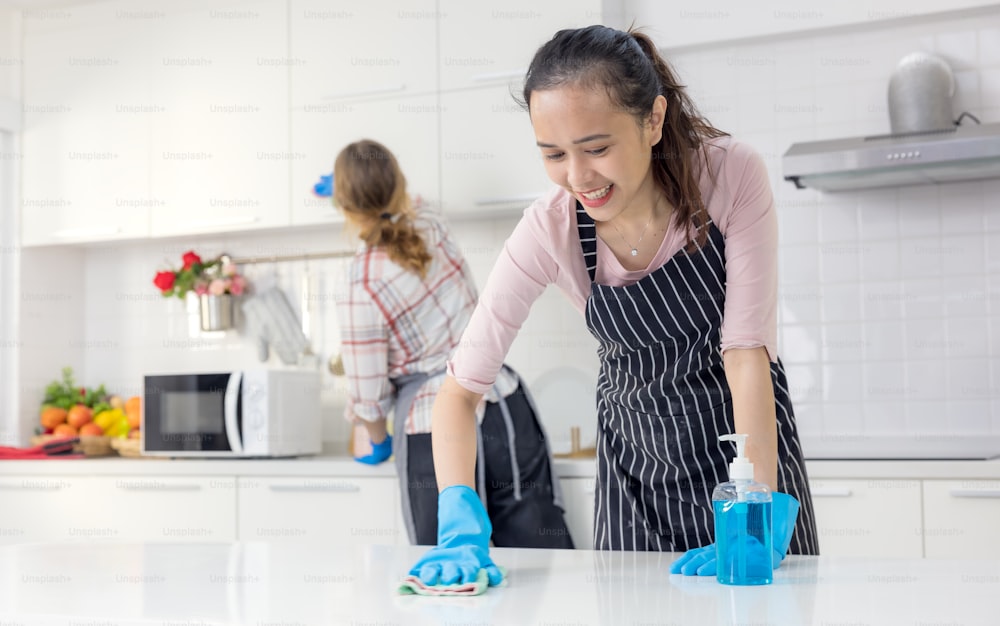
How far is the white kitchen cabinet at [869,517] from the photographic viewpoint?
2.26 m

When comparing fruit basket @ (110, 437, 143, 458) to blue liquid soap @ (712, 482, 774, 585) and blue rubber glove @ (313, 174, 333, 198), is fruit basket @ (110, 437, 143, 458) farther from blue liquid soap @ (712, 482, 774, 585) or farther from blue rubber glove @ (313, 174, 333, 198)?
blue liquid soap @ (712, 482, 774, 585)

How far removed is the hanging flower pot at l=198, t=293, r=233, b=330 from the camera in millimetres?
3490

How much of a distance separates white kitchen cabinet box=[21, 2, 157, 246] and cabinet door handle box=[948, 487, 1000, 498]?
2.48 meters

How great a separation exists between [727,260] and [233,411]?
1.97 m

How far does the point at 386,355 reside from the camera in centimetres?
257

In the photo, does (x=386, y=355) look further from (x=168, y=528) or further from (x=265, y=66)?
(x=265, y=66)

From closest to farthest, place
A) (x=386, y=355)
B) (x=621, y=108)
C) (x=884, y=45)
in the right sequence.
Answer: (x=621, y=108) → (x=386, y=355) → (x=884, y=45)

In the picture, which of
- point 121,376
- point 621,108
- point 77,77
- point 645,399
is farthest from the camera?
point 121,376

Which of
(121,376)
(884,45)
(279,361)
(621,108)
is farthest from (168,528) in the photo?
(884,45)

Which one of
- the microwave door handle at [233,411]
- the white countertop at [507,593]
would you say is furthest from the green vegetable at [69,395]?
the white countertop at [507,593]

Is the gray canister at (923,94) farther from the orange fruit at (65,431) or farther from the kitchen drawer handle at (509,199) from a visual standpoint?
the orange fruit at (65,431)

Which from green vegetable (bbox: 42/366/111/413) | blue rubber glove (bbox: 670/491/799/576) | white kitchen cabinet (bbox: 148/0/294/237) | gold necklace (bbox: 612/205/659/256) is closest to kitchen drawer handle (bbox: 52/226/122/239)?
white kitchen cabinet (bbox: 148/0/294/237)

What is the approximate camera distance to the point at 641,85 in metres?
1.25

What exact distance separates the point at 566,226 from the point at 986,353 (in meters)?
1.80
